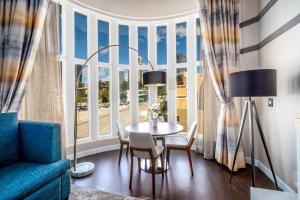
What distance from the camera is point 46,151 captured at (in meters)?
1.95

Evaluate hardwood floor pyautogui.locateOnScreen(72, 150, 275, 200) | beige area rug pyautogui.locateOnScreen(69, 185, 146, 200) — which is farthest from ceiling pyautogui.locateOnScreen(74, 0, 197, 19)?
beige area rug pyautogui.locateOnScreen(69, 185, 146, 200)

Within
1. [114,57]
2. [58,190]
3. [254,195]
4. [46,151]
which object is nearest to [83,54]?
[114,57]

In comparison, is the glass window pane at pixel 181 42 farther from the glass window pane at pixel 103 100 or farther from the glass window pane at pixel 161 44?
the glass window pane at pixel 103 100

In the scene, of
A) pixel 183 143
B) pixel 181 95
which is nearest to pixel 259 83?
pixel 183 143

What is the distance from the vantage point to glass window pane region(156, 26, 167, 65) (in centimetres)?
442

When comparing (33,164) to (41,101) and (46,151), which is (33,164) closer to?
(46,151)

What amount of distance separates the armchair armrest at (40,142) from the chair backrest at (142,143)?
0.93m

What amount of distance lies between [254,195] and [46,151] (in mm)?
2291

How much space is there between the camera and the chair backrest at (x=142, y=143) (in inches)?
90.0

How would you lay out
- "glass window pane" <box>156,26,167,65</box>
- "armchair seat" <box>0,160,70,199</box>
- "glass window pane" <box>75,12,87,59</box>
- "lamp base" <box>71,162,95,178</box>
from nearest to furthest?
"armchair seat" <box>0,160,70,199</box> → "lamp base" <box>71,162,95,178</box> → "glass window pane" <box>75,12,87,59</box> → "glass window pane" <box>156,26,167,65</box>

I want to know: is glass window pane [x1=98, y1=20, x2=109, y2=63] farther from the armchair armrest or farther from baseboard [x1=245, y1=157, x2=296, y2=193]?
baseboard [x1=245, y1=157, x2=296, y2=193]

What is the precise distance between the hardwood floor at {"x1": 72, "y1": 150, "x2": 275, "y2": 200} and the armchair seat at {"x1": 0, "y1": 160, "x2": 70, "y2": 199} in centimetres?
81

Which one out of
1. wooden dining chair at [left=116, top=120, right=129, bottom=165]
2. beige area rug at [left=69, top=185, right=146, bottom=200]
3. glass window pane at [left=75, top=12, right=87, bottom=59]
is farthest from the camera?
glass window pane at [left=75, top=12, right=87, bottom=59]

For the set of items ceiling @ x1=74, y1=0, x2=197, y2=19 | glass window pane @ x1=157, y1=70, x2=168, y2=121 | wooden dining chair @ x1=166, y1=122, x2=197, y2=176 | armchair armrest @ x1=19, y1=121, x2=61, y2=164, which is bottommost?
wooden dining chair @ x1=166, y1=122, x2=197, y2=176
